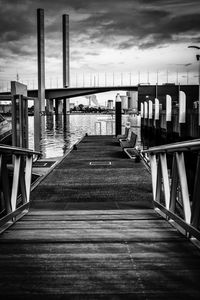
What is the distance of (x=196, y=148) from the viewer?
306 centimetres

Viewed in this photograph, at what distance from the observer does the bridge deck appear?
7.92 feet

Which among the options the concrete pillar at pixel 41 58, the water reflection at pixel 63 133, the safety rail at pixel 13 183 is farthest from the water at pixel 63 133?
the safety rail at pixel 13 183

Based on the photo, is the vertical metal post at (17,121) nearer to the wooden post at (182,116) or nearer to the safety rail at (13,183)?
the safety rail at (13,183)

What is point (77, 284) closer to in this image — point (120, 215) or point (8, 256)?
point (8, 256)

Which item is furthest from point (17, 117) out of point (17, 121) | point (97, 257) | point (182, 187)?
point (97, 257)

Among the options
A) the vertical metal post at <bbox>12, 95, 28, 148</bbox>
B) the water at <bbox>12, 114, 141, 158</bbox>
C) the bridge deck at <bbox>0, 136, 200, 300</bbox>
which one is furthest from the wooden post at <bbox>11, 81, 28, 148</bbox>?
the water at <bbox>12, 114, 141, 158</bbox>

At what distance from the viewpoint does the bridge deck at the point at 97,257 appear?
2.41 m

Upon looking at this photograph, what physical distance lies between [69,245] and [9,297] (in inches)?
41.8

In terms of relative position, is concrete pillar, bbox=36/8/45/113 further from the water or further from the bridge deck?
the bridge deck

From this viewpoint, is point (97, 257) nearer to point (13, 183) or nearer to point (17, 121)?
point (13, 183)

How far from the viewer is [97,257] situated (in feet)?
9.87

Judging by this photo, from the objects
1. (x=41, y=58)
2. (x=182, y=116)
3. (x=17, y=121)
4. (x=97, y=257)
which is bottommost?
(x=97, y=257)

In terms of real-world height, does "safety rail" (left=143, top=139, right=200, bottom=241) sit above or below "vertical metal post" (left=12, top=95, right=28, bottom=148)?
below

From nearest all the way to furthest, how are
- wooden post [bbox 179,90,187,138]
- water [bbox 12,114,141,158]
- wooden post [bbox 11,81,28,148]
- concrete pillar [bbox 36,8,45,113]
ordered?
wooden post [bbox 11,81,28,148] → wooden post [bbox 179,90,187,138] → water [bbox 12,114,141,158] → concrete pillar [bbox 36,8,45,113]
